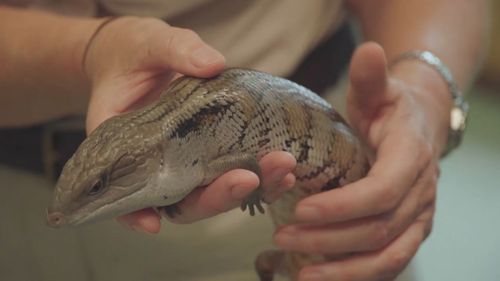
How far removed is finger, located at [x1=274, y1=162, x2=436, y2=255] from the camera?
34.3 inches

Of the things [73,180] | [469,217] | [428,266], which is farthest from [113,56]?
[469,217]

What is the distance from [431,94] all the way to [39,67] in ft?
1.87

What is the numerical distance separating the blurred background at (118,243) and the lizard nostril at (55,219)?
38cm

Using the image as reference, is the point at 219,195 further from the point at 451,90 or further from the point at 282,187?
the point at 451,90

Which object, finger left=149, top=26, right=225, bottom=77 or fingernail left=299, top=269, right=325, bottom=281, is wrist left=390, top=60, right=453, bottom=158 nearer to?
fingernail left=299, top=269, right=325, bottom=281

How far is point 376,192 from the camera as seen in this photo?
83cm

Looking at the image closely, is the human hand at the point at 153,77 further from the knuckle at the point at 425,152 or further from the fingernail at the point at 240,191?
the knuckle at the point at 425,152

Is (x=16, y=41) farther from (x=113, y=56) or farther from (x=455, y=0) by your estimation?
(x=455, y=0)

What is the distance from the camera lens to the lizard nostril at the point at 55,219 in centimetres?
67

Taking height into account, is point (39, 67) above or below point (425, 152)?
below

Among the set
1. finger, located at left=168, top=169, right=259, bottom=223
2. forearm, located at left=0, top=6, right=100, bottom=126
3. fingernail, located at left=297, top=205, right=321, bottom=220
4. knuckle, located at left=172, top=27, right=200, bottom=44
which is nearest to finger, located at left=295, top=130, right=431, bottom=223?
fingernail, located at left=297, top=205, right=321, bottom=220

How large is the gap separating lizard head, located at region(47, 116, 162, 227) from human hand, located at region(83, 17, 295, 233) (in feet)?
0.18

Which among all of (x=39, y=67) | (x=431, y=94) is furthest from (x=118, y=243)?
(x=431, y=94)

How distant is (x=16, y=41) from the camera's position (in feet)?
3.44
